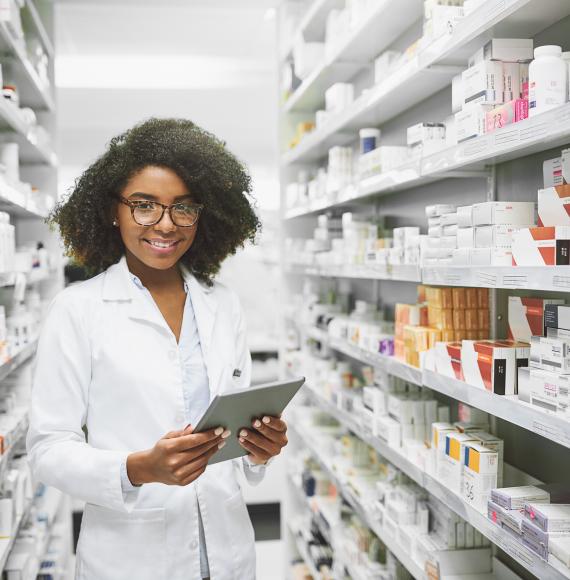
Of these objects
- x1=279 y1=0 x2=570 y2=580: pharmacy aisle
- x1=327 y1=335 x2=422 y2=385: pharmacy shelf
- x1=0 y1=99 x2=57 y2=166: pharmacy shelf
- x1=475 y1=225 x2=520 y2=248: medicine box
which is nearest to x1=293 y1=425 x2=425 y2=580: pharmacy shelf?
x1=279 y1=0 x2=570 y2=580: pharmacy aisle

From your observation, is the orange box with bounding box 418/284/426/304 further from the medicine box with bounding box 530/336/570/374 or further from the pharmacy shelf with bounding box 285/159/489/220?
the medicine box with bounding box 530/336/570/374

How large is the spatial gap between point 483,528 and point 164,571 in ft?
2.75

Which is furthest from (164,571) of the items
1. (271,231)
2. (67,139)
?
(67,139)

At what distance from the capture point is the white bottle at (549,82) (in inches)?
56.0

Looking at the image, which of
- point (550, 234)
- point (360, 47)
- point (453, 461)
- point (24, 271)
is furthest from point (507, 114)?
point (24, 271)

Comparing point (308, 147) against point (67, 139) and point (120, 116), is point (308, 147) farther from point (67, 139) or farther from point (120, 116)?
point (67, 139)

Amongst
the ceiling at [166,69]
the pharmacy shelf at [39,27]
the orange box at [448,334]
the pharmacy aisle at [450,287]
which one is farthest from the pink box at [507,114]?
the ceiling at [166,69]

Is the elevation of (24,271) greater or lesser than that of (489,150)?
lesser

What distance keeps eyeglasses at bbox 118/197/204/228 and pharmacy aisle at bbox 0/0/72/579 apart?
0.80m

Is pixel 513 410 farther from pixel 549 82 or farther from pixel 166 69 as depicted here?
pixel 166 69

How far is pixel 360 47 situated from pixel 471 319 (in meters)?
1.53

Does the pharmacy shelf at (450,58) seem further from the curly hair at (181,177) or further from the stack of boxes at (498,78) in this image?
the curly hair at (181,177)

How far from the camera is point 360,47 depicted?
117 inches

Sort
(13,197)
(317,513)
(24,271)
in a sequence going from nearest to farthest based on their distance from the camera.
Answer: (13,197) < (24,271) < (317,513)
